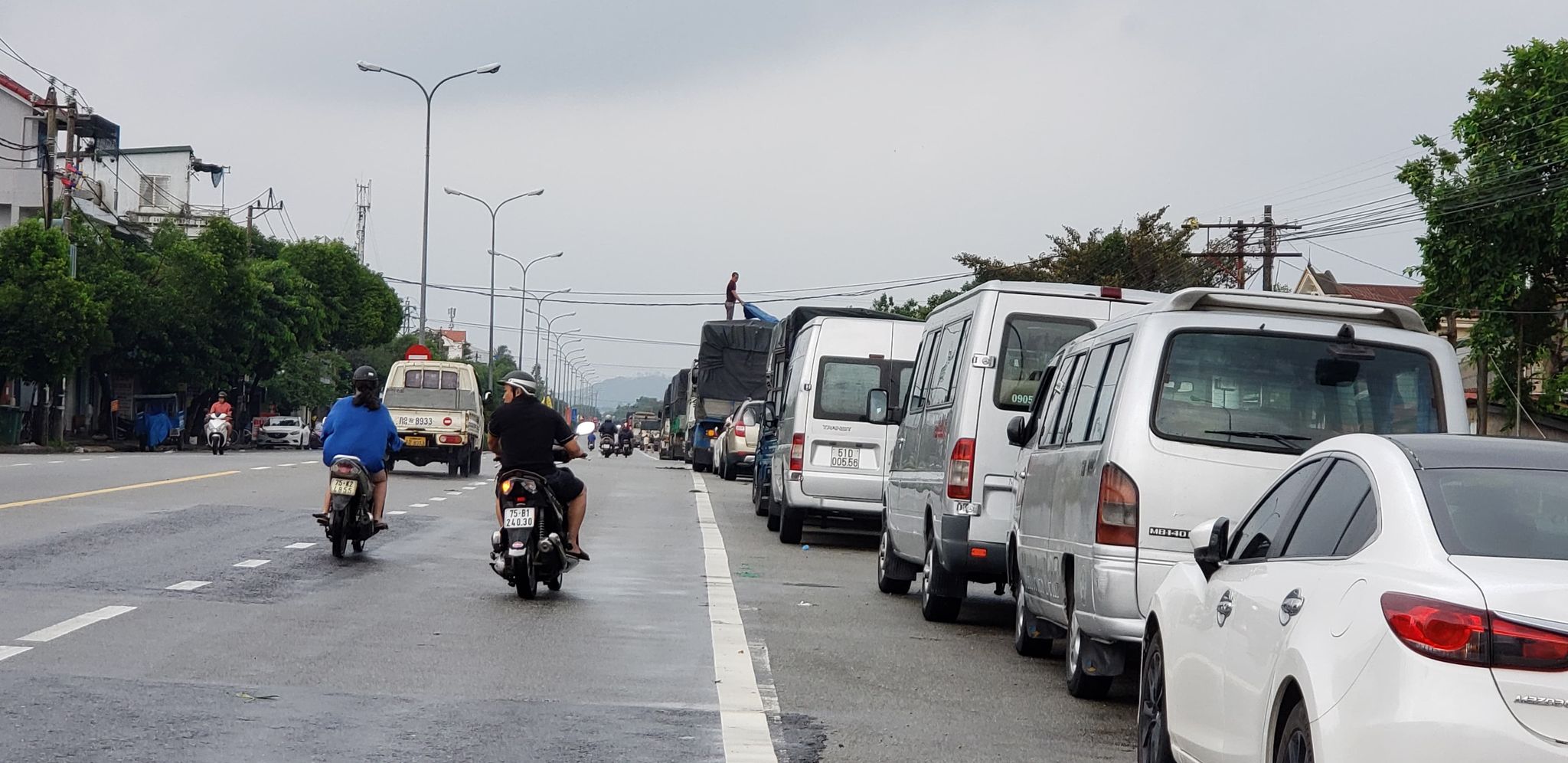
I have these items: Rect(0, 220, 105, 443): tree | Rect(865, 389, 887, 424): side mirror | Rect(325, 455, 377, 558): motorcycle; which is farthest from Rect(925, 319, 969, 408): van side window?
Rect(0, 220, 105, 443): tree

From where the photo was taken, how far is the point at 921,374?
14.3 m

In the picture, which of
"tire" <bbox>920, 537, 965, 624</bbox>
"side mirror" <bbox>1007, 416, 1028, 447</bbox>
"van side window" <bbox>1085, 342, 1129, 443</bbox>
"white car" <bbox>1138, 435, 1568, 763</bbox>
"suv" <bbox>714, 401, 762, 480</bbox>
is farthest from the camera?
"suv" <bbox>714, 401, 762, 480</bbox>

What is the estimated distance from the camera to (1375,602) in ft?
15.2

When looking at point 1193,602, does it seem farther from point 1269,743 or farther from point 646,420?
point 646,420

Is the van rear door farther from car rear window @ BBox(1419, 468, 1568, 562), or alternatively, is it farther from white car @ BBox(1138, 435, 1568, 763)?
car rear window @ BBox(1419, 468, 1568, 562)

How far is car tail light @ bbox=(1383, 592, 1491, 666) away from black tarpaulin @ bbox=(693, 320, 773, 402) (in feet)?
124

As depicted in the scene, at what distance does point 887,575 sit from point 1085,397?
5.25m

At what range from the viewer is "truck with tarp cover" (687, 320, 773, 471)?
42344 millimetres

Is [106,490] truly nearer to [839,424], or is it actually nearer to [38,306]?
[839,424]

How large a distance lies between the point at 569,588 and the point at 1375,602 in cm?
955

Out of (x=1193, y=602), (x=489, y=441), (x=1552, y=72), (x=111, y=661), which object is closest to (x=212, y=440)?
(x=1552, y=72)

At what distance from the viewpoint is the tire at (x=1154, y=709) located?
22.3 feet

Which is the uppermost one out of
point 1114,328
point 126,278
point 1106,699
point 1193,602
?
point 126,278

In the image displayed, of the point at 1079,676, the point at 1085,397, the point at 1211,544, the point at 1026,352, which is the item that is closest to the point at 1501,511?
the point at 1211,544
